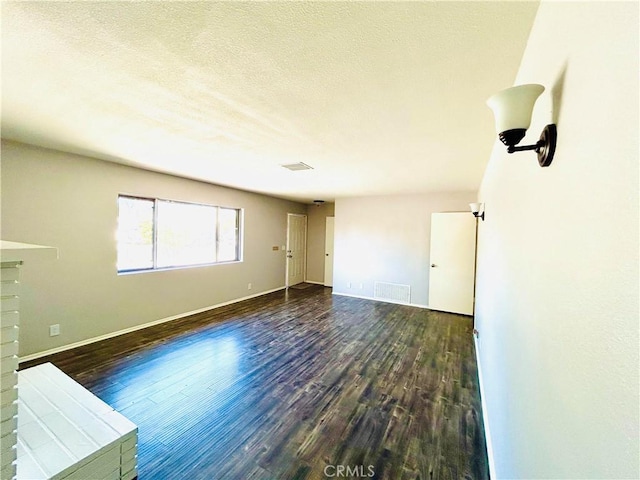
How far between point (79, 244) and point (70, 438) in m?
2.55

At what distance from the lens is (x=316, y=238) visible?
772cm

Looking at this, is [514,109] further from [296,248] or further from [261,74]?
[296,248]

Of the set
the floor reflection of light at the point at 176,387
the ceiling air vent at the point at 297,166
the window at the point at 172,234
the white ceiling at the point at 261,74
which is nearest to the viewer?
the white ceiling at the point at 261,74

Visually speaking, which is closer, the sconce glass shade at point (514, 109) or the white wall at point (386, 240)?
the sconce glass shade at point (514, 109)

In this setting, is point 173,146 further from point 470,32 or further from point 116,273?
point 470,32

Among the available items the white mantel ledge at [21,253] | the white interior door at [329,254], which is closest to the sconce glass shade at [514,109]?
the white mantel ledge at [21,253]

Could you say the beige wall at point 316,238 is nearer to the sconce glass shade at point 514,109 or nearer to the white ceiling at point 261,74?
the white ceiling at point 261,74

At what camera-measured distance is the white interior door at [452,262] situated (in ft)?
15.6

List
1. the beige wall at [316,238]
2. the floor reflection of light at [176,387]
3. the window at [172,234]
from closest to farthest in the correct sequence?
1. the floor reflection of light at [176,387]
2. the window at [172,234]
3. the beige wall at [316,238]

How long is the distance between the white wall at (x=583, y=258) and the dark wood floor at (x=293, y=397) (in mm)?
998

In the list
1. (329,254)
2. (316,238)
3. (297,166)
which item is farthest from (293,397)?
(316,238)

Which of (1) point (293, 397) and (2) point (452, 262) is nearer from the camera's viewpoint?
(1) point (293, 397)

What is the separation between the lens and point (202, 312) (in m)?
4.77

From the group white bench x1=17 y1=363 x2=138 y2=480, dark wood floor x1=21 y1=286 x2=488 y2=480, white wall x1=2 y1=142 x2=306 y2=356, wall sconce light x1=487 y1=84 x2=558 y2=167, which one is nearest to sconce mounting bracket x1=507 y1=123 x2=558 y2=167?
wall sconce light x1=487 y1=84 x2=558 y2=167
